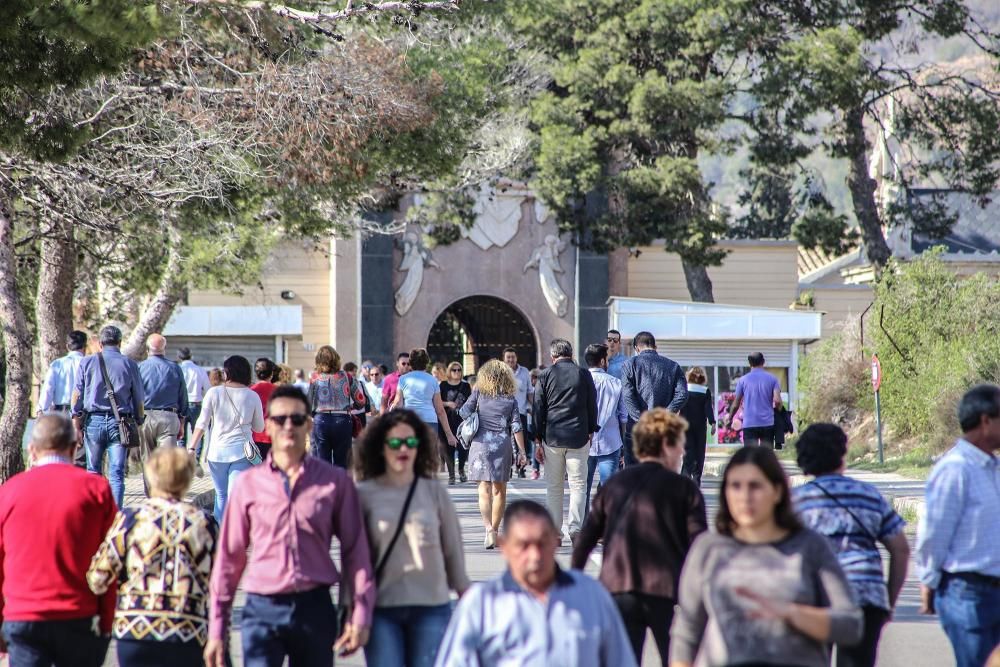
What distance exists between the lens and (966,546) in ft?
20.2

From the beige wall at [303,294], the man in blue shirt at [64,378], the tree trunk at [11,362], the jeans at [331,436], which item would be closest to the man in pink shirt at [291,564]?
the man in blue shirt at [64,378]

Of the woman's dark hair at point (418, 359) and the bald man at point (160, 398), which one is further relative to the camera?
the woman's dark hair at point (418, 359)

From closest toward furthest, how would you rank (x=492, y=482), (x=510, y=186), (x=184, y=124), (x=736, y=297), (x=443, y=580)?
(x=443, y=580), (x=492, y=482), (x=184, y=124), (x=510, y=186), (x=736, y=297)

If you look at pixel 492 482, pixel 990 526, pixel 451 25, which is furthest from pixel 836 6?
pixel 990 526

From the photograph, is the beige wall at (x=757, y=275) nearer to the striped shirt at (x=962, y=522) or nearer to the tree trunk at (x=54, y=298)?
the tree trunk at (x=54, y=298)

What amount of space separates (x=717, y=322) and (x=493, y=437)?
19.3 meters

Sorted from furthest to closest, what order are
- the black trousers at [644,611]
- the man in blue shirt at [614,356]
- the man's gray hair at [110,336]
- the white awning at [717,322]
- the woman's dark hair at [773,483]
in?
the white awning at [717,322], the man in blue shirt at [614,356], the man's gray hair at [110,336], the black trousers at [644,611], the woman's dark hair at [773,483]

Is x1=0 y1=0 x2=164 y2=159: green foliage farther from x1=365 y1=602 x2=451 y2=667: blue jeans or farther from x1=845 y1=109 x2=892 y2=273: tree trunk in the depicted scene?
x1=845 y1=109 x2=892 y2=273: tree trunk

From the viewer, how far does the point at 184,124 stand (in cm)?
1590

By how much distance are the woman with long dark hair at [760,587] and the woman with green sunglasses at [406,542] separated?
49.3 inches

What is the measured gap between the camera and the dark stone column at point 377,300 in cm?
3859

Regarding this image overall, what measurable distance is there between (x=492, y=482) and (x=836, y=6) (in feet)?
76.4

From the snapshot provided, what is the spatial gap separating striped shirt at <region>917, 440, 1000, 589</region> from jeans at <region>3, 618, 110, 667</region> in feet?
11.3

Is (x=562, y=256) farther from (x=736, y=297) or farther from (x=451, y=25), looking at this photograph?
(x=451, y=25)
